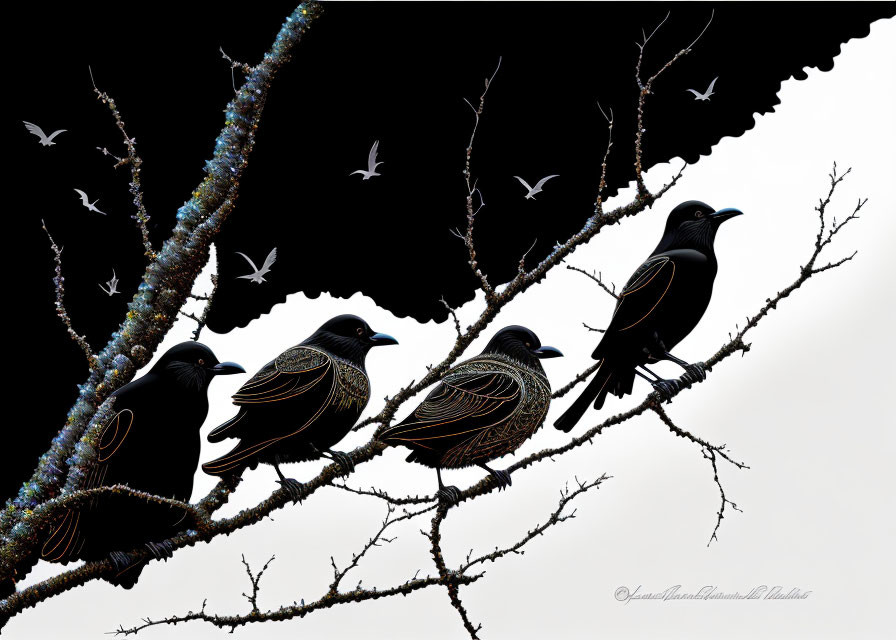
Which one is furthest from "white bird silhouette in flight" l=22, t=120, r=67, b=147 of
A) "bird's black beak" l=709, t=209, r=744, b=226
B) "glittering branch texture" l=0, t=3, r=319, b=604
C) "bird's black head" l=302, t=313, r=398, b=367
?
"bird's black beak" l=709, t=209, r=744, b=226

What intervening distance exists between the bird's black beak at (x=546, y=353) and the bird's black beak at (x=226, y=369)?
125 cm

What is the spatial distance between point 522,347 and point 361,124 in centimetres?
196

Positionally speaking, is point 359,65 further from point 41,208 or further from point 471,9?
point 41,208

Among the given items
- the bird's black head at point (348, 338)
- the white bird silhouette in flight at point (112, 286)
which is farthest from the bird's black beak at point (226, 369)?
the white bird silhouette in flight at point (112, 286)

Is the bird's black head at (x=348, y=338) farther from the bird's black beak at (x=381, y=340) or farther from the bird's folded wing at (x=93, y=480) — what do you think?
the bird's folded wing at (x=93, y=480)

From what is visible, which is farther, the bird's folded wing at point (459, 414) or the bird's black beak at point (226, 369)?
the bird's black beak at point (226, 369)

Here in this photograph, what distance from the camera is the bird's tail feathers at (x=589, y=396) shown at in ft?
12.5

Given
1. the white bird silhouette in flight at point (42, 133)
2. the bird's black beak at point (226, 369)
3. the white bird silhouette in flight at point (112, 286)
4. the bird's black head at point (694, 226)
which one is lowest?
the bird's black beak at point (226, 369)

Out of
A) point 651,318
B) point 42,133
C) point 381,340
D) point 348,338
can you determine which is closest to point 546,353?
point 651,318

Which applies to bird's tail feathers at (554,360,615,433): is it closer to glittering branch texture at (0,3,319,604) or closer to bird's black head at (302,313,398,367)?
bird's black head at (302,313,398,367)

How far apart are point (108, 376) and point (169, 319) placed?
14.9 inches

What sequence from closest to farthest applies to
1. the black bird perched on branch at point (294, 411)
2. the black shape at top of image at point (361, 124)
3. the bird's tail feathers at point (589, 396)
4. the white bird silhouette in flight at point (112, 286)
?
the black bird perched on branch at point (294, 411) → the bird's tail feathers at point (589, 396) → the white bird silhouette in flight at point (112, 286) → the black shape at top of image at point (361, 124)

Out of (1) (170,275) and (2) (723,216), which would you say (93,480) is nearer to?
(1) (170,275)

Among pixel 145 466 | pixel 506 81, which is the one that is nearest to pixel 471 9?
pixel 506 81
